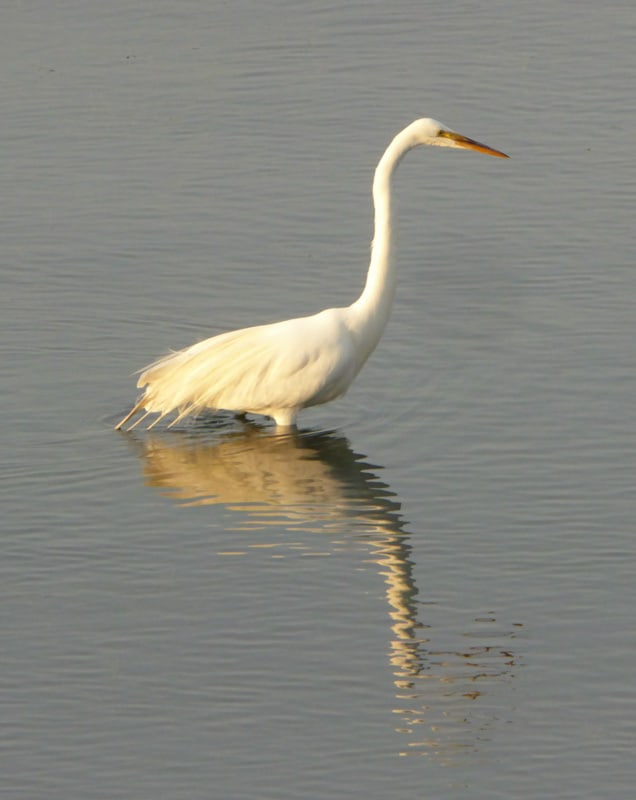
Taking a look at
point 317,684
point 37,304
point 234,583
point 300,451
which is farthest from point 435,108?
point 317,684

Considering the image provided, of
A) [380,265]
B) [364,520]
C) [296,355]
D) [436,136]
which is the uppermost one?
[436,136]

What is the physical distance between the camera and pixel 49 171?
21.8 meters

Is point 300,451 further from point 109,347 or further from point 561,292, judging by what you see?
point 561,292

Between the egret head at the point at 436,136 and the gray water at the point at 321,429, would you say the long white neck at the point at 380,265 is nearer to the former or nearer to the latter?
the egret head at the point at 436,136

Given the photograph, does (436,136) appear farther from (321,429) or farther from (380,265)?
(321,429)

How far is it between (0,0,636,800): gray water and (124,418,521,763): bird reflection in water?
0.09ft

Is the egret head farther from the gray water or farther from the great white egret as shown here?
the gray water

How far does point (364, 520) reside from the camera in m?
13.8

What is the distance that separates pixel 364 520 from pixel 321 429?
81.4 inches

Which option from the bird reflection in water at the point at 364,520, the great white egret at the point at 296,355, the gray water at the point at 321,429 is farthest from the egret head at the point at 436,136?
the bird reflection in water at the point at 364,520

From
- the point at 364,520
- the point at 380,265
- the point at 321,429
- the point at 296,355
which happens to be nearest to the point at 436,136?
the point at 380,265

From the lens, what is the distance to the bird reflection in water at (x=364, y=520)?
35.5 ft

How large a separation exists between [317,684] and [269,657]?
474 millimetres

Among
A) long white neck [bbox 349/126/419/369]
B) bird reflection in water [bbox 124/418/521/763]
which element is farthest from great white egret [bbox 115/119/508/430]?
bird reflection in water [bbox 124/418/521/763]
